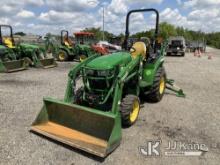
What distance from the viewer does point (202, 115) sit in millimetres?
6016

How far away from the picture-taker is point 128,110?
484cm

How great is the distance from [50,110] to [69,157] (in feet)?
3.91

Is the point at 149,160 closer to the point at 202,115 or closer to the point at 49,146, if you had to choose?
the point at 49,146

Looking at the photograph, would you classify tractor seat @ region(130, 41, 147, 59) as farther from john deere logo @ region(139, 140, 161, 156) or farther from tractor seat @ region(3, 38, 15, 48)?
tractor seat @ region(3, 38, 15, 48)

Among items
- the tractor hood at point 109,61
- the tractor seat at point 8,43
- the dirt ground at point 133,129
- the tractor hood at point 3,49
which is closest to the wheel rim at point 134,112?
the dirt ground at point 133,129

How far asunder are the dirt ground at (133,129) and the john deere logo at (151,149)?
8 centimetres

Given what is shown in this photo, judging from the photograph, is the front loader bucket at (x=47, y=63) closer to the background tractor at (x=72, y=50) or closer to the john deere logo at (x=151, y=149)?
the background tractor at (x=72, y=50)

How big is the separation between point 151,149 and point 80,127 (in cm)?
124

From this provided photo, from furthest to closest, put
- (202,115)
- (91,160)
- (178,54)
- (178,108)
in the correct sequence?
(178,54)
(178,108)
(202,115)
(91,160)

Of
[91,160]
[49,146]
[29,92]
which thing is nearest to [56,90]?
[29,92]

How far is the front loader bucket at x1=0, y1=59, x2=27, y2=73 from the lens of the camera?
37.3 feet

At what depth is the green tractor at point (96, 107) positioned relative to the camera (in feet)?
13.8

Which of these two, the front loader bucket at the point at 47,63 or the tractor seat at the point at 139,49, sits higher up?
the tractor seat at the point at 139,49

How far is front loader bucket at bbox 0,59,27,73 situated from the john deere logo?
343 inches
